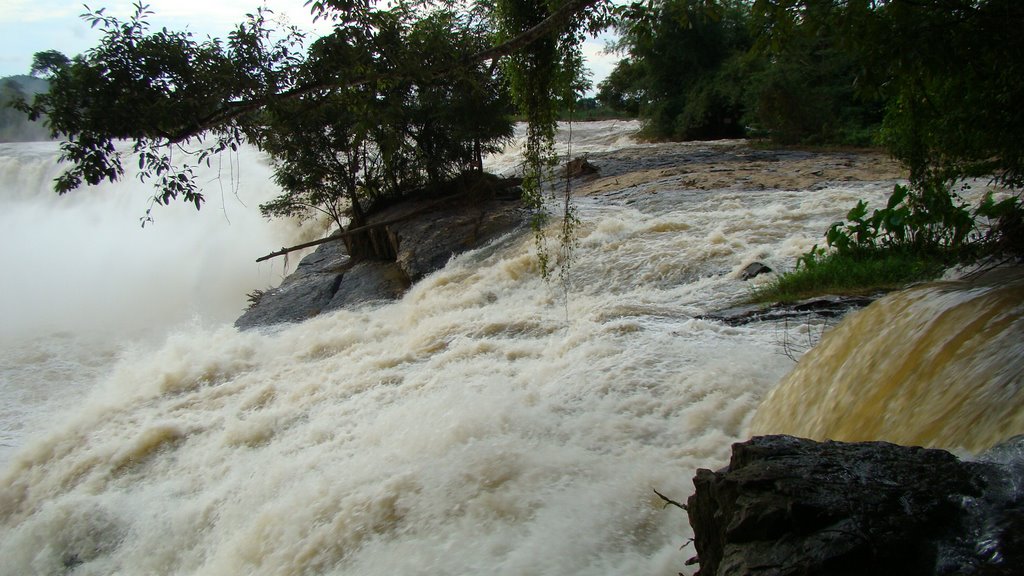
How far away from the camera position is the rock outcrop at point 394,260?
10719 millimetres

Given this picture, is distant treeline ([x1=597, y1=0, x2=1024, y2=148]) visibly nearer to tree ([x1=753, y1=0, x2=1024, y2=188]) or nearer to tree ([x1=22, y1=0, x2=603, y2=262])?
tree ([x1=753, y1=0, x2=1024, y2=188])

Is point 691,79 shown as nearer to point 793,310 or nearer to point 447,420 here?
point 793,310

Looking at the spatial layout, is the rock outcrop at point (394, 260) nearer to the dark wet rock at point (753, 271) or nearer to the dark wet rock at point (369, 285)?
the dark wet rock at point (369, 285)

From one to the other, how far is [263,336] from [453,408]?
542cm

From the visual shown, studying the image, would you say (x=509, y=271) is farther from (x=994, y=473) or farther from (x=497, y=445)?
(x=994, y=473)

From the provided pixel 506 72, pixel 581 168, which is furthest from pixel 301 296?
pixel 506 72

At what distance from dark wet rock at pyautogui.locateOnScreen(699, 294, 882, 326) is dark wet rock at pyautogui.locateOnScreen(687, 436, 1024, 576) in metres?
3.30

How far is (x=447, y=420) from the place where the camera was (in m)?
4.80

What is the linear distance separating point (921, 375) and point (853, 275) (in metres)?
3.00

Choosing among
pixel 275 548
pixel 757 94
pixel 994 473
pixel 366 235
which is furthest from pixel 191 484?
pixel 757 94

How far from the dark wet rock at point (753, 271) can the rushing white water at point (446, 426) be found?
207 mm

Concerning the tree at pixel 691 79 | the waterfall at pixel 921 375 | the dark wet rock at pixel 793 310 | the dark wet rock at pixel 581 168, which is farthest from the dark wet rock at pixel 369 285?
the tree at pixel 691 79

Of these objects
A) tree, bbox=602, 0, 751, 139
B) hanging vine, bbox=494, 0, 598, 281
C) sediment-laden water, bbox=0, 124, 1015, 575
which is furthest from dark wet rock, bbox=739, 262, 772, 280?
tree, bbox=602, 0, 751, 139

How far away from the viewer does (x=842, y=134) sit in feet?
54.2
